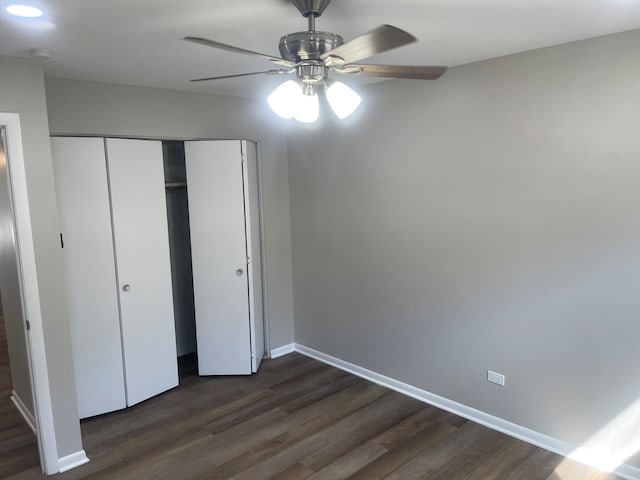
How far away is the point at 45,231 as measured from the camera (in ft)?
9.08

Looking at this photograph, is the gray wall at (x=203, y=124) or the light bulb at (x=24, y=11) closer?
the light bulb at (x=24, y=11)

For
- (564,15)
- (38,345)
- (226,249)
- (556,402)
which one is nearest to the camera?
(564,15)

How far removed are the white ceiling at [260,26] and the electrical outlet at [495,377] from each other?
6.89ft

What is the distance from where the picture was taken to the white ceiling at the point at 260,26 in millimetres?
2008

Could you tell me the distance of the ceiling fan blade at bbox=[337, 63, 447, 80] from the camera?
199 cm

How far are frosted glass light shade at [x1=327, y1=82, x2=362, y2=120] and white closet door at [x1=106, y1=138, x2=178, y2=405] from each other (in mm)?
2105

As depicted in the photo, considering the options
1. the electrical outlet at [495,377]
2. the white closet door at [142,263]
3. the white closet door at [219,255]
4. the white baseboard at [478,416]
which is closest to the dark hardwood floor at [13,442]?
the white closet door at [142,263]

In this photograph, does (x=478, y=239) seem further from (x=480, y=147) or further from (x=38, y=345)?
(x=38, y=345)

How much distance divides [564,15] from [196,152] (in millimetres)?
2780

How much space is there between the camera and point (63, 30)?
88.9 inches

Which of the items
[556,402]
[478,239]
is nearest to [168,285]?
[478,239]

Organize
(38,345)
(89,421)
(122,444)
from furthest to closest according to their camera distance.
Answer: (89,421), (122,444), (38,345)

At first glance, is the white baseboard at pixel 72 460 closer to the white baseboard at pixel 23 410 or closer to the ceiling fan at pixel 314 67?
the white baseboard at pixel 23 410

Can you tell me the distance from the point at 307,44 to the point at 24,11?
122 centimetres
